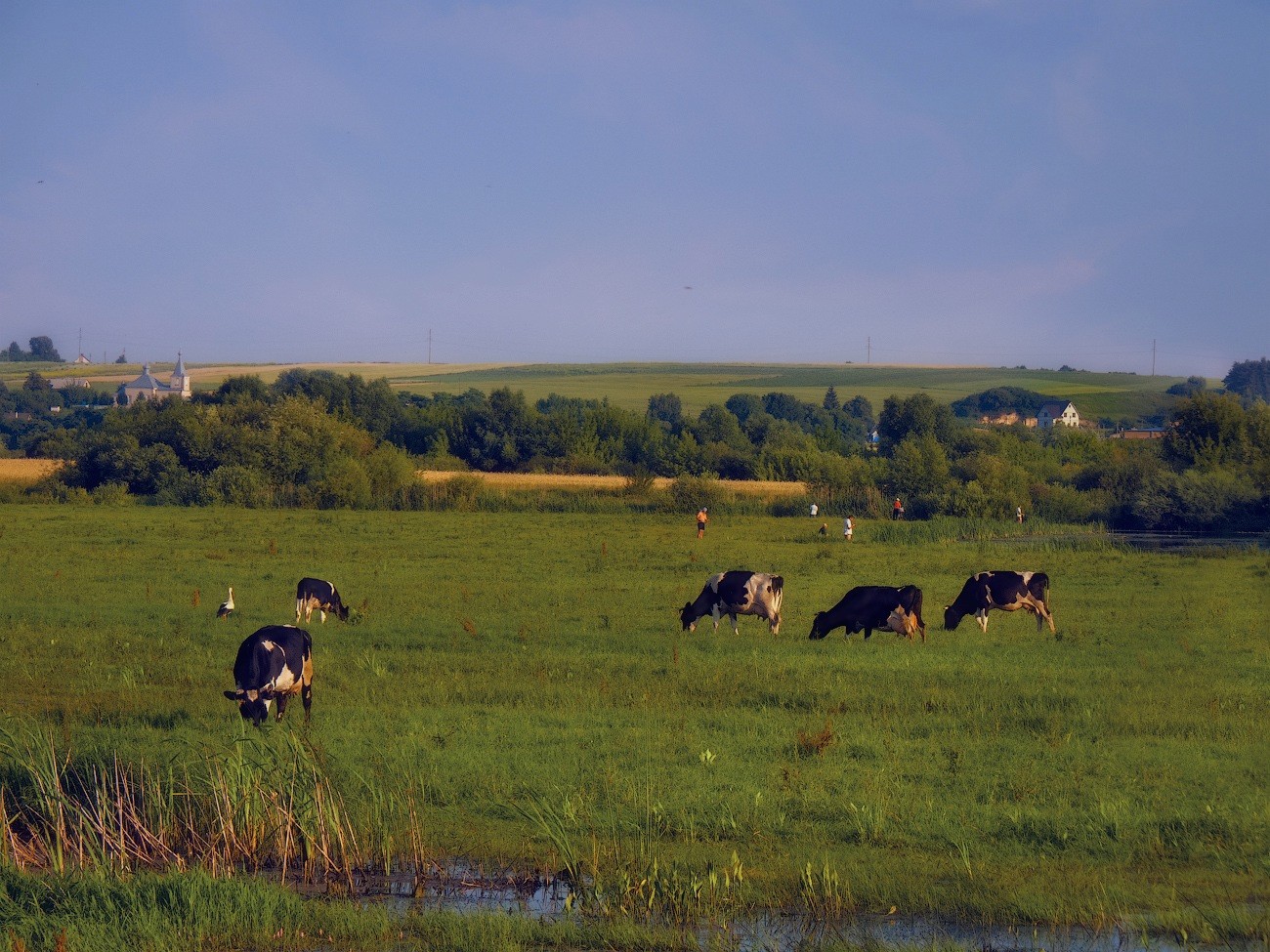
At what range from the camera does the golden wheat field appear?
62.8 m

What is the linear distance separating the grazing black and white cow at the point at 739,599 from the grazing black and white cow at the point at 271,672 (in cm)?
809

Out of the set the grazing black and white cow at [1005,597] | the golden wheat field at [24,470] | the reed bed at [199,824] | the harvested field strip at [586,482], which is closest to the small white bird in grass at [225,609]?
the reed bed at [199,824]

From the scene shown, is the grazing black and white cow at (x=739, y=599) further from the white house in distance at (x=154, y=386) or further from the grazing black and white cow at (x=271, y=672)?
the white house in distance at (x=154, y=386)

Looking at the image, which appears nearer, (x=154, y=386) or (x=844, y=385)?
(x=154, y=386)

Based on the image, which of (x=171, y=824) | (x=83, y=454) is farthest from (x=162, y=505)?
(x=171, y=824)

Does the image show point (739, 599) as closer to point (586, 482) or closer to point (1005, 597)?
point (1005, 597)

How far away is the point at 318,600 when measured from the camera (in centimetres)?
2059

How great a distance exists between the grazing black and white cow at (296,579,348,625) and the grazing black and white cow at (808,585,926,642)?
26.2 feet

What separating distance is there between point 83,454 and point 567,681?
55.4 m

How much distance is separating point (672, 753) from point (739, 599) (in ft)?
28.0

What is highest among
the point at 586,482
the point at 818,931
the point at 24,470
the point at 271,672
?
the point at 271,672

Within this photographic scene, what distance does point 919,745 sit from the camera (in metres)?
12.2

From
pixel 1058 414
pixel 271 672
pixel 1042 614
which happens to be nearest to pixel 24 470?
pixel 1042 614

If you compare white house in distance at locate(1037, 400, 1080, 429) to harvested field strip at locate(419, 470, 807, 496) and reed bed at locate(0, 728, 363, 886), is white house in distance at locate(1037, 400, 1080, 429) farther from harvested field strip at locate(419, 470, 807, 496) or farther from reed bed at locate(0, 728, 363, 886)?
reed bed at locate(0, 728, 363, 886)
